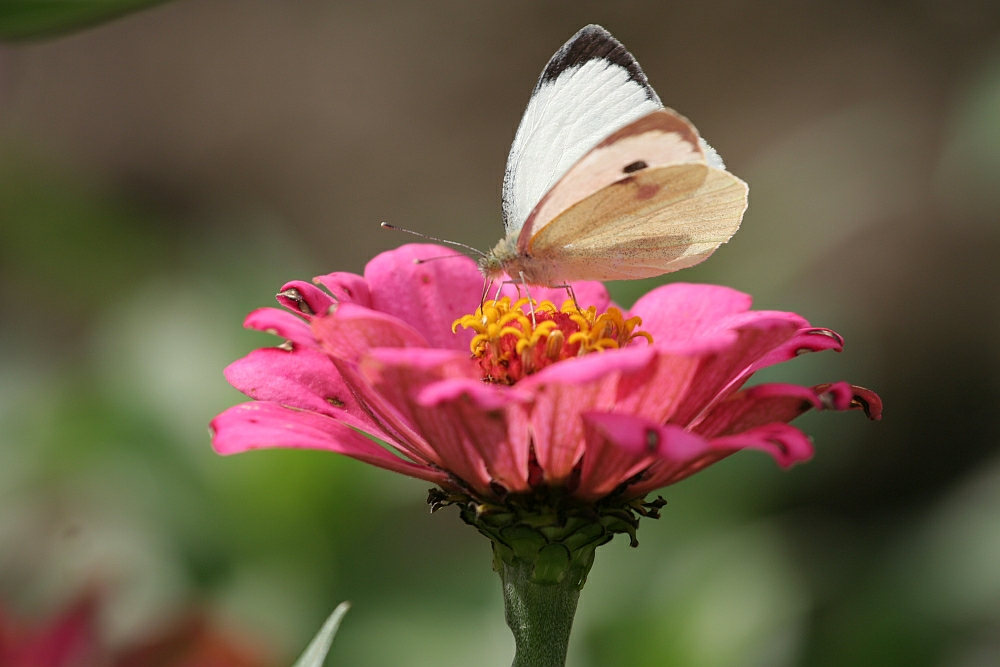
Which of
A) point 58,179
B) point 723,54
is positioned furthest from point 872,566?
point 723,54

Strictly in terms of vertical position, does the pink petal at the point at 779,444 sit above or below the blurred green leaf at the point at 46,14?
below

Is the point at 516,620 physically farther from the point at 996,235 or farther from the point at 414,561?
the point at 996,235

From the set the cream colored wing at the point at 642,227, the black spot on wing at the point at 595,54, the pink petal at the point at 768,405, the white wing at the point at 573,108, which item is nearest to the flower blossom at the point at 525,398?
the pink petal at the point at 768,405

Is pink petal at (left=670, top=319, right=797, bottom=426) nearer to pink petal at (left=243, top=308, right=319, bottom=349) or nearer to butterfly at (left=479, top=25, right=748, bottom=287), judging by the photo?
butterfly at (left=479, top=25, right=748, bottom=287)

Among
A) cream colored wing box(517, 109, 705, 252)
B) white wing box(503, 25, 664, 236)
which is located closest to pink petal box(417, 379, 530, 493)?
cream colored wing box(517, 109, 705, 252)

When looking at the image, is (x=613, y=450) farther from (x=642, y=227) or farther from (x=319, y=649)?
(x=642, y=227)

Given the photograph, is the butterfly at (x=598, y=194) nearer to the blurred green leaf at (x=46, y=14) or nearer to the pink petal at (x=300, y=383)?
the pink petal at (x=300, y=383)

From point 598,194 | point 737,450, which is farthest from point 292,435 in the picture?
point 598,194
